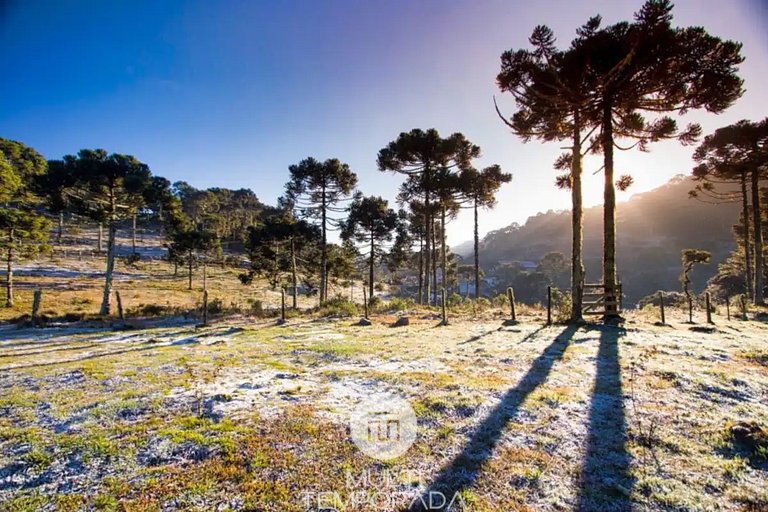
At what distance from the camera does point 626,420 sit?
3799 mm

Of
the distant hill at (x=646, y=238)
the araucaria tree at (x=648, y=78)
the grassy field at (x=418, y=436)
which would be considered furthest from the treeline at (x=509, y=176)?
the distant hill at (x=646, y=238)

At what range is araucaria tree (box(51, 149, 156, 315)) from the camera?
1772 cm

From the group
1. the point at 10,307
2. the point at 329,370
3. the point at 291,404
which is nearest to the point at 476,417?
the point at 291,404

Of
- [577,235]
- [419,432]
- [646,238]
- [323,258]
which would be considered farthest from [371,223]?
[646,238]

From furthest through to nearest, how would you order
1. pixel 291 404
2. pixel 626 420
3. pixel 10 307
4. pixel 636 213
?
1. pixel 636 213
2. pixel 10 307
3. pixel 291 404
4. pixel 626 420

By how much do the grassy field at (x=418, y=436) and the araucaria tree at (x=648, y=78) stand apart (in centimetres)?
758

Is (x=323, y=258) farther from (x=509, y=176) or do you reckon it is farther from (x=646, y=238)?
(x=646, y=238)

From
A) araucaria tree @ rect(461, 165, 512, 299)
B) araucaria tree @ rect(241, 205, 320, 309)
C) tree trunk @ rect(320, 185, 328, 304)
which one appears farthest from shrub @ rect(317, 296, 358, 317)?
araucaria tree @ rect(461, 165, 512, 299)

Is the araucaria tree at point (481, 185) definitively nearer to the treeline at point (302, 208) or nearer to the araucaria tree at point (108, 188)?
the treeline at point (302, 208)

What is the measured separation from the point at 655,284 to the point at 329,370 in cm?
10997

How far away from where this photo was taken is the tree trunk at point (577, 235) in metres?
11.8

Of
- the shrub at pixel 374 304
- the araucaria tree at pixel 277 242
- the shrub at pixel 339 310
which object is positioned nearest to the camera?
the shrub at pixel 339 310

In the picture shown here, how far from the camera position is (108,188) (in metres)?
18.8

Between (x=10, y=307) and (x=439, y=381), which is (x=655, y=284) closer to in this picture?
(x=439, y=381)
